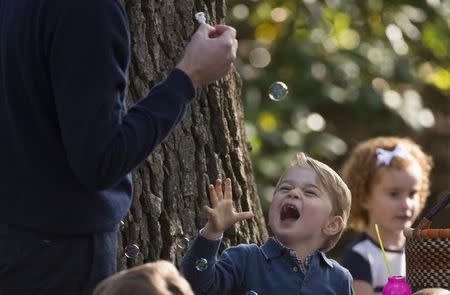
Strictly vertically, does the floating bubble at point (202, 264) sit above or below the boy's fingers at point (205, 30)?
below

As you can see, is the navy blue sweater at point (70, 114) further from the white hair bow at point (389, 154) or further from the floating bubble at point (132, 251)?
the white hair bow at point (389, 154)

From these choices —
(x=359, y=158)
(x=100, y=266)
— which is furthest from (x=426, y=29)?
(x=100, y=266)

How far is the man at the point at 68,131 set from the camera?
2.75 m

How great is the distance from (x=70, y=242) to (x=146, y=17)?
122cm

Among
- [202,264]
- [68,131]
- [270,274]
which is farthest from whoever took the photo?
[270,274]

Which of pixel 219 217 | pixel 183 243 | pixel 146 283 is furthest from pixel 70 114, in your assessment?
pixel 183 243

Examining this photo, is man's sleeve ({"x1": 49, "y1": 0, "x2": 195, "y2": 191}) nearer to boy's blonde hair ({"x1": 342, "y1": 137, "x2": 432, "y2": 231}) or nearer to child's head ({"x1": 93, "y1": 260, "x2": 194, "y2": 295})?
child's head ({"x1": 93, "y1": 260, "x2": 194, "y2": 295})

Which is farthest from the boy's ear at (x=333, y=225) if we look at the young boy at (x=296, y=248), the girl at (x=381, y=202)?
the girl at (x=381, y=202)

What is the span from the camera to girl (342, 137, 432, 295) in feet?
17.0

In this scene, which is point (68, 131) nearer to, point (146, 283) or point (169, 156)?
point (146, 283)

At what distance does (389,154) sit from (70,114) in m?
2.99

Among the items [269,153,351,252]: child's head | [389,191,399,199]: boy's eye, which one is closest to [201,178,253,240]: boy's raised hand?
[269,153,351,252]: child's head

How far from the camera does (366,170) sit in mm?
5602

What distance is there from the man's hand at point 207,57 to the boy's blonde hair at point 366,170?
8.39 feet
